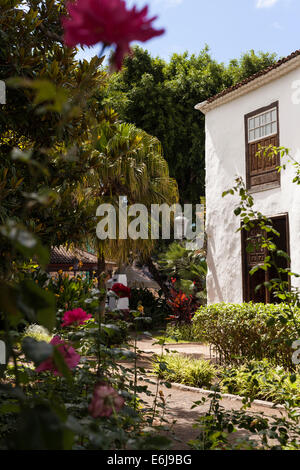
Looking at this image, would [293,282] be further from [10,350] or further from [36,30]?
[10,350]

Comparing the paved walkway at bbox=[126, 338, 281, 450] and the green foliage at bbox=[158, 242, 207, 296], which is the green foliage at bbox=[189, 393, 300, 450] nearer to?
the paved walkway at bbox=[126, 338, 281, 450]

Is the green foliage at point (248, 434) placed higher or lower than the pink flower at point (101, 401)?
lower

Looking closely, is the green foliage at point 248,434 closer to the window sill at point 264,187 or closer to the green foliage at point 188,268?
the window sill at point 264,187

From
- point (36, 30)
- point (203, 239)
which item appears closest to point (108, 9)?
point (36, 30)

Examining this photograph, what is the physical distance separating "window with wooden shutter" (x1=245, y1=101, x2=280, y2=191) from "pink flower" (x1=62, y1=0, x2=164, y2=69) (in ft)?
32.2

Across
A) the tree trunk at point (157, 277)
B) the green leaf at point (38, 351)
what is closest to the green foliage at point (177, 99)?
the tree trunk at point (157, 277)

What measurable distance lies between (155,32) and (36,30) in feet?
12.1

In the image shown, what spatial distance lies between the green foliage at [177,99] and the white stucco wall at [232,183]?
868cm

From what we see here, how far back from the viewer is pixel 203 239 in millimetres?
18406

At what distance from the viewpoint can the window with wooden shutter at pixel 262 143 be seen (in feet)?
35.7

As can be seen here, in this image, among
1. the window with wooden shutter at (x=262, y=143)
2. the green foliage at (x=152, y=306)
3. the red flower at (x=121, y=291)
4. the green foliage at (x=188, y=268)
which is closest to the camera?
the red flower at (x=121, y=291)

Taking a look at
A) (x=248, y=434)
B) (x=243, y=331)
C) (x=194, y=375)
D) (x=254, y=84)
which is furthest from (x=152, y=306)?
(x=248, y=434)

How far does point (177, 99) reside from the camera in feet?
72.5

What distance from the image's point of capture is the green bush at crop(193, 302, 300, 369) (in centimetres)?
756
